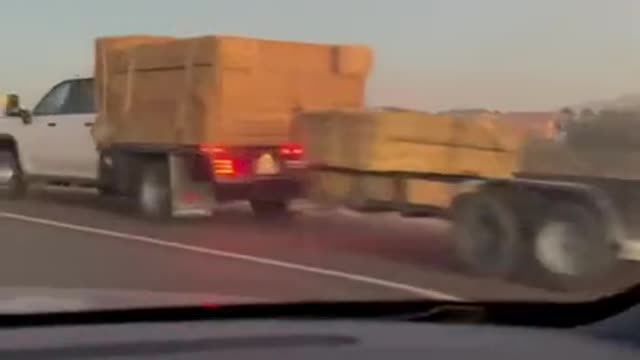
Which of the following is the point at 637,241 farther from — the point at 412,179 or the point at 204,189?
the point at 204,189

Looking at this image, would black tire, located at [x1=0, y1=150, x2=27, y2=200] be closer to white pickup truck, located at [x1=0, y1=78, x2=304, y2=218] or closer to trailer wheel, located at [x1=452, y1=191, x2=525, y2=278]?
white pickup truck, located at [x1=0, y1=78, x2=304, y2=218]

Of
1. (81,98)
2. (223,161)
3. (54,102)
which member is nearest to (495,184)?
(223,161)

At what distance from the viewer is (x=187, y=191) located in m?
14.5

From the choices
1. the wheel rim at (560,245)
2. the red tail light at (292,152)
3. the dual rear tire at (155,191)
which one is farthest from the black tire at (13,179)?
the wheel rim at (560,245)

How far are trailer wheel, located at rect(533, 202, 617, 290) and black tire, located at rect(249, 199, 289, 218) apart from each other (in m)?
2.46

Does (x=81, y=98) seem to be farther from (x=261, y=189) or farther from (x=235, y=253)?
(x=235, y=253)

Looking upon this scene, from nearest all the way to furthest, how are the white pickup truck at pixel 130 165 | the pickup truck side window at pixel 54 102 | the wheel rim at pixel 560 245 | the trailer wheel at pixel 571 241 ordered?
the trailer wheel at pixel 571 241 < the wheel rim at pixel 560 245 < the white pickup truck at pixel 130 165 < the pickup truck side window at pixel 54 102

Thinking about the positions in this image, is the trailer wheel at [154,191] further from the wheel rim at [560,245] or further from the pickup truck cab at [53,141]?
the wheel rim at [560,245]

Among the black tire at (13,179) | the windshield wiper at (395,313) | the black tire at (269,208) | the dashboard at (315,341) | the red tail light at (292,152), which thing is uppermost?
the dashboard at (315,341)

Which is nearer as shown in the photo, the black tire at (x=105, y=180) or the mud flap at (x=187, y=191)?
the mud flap at (x=187, y=191)

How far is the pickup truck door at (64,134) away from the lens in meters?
17.1

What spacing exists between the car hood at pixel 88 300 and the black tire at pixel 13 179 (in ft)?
37.1

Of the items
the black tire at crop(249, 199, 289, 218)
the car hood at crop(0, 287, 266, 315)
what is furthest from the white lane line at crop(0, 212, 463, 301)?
the car hood at crop(0, 287, 266, 315)

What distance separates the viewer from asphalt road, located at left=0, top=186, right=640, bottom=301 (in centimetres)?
845
